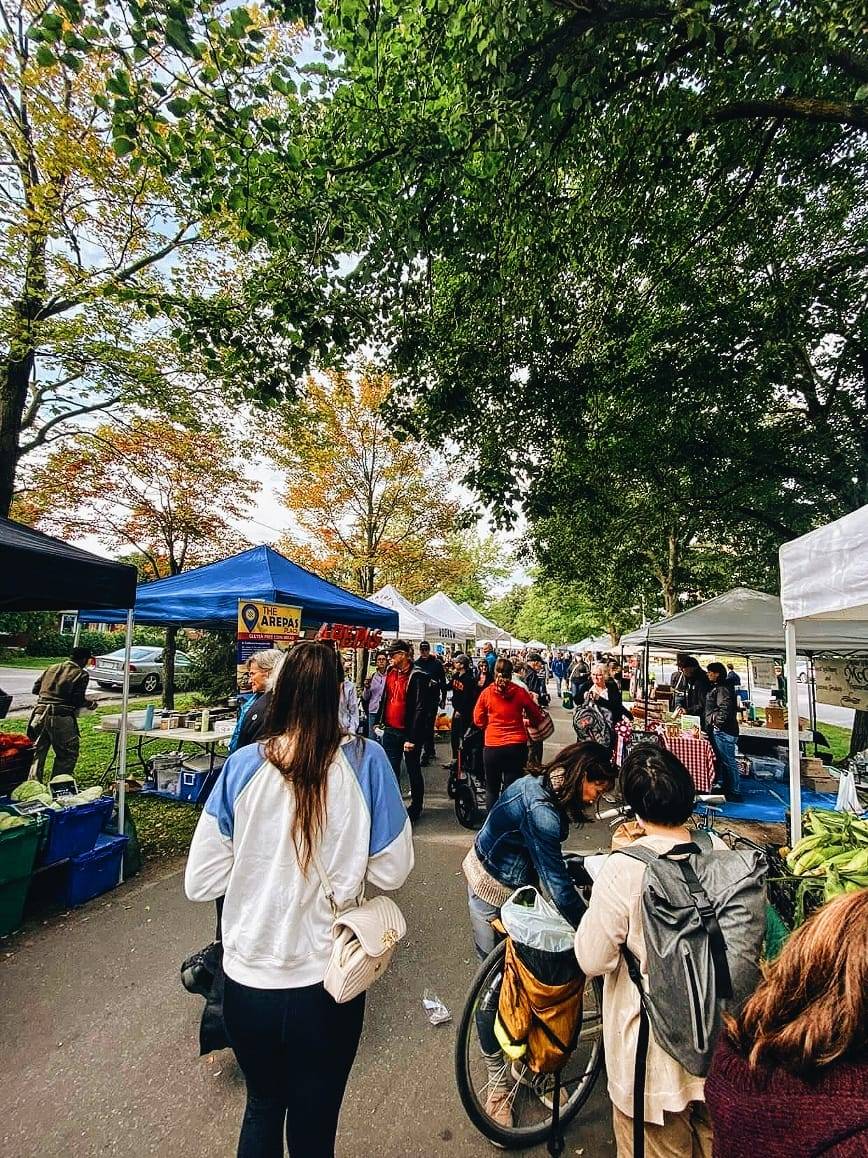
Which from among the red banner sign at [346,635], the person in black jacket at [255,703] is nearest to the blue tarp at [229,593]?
the red banner sign at [346,635]

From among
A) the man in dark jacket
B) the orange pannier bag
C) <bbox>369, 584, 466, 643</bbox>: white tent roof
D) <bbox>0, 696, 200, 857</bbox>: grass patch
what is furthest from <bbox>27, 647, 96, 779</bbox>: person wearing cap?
the orange pannier bag

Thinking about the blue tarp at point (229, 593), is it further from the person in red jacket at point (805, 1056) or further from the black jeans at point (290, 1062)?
the person in red jacket at point (805, 1056)

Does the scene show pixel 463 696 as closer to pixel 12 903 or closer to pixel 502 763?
pixel 502 763

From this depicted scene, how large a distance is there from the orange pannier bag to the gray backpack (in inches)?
14.3

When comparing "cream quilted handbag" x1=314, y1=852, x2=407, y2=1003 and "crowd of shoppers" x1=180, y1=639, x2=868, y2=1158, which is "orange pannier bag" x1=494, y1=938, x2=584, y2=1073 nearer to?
"crowd of shoppers" x1=180, y1=639, x2=868, y2=1158

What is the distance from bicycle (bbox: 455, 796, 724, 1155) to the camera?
2127mm

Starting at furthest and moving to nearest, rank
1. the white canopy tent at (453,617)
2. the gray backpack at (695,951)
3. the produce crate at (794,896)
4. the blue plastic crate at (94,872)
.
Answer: the white canopy tent at (453,617), the blue plastic crate at (94,872), the produce crate at (794,896), the gray backpack at (695,951)

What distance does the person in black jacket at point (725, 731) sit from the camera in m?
6.60

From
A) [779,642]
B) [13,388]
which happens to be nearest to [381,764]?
[779,642]

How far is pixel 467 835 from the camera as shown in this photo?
5.84 m

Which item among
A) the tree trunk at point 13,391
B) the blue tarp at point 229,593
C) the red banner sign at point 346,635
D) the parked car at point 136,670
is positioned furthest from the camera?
the parked car at point 136,670

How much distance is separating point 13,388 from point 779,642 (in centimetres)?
1299

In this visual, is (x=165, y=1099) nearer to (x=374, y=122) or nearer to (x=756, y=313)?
(x=374, y=122)

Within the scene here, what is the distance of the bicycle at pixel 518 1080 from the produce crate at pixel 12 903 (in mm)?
3524
